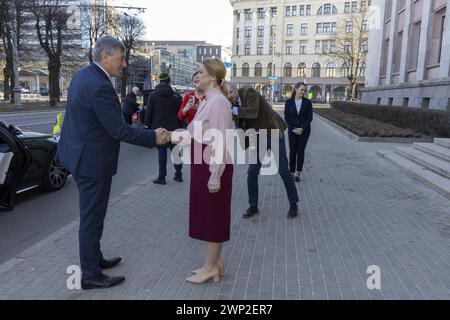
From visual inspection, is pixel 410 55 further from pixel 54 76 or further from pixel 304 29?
pixel 304 29

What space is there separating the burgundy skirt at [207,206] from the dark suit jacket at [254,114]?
1.77m

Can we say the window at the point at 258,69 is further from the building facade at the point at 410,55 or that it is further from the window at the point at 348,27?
the building facade at the point at 410,55

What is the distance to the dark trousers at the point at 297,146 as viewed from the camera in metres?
8.03

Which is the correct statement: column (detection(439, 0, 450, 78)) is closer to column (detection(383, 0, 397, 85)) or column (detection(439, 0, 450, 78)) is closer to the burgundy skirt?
column (detection(383, 0, 397, 85))

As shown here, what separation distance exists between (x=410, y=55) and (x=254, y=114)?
996 inches

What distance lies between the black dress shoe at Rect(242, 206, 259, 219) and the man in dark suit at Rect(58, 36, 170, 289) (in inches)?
102

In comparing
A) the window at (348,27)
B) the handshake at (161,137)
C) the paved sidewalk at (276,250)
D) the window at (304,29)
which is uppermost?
the window at (304,29)

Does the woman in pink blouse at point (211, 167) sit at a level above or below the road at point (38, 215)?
above

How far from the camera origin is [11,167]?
203 inches

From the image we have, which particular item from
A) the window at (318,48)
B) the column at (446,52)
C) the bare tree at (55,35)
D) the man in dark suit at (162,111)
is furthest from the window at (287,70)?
the man in dark suit at (162,111)

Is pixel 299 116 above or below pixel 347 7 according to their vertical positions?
below

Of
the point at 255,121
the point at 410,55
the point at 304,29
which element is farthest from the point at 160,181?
the point at 304,29

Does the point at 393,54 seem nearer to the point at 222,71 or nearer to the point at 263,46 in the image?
the point at 222,71

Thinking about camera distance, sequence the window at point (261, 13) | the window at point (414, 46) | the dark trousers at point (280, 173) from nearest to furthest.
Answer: the dark trousers at point (280, 173) → the window at point (414, 46) → the window at point (261, 13)
